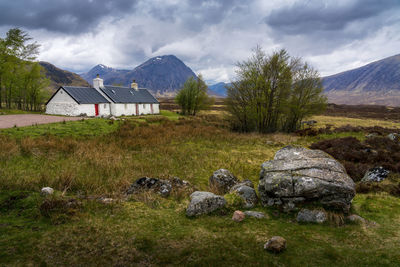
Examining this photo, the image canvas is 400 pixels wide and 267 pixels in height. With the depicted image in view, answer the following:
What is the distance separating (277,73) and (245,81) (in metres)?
4.24

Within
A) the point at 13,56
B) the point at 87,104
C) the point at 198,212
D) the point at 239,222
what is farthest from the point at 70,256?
the point at 13,56

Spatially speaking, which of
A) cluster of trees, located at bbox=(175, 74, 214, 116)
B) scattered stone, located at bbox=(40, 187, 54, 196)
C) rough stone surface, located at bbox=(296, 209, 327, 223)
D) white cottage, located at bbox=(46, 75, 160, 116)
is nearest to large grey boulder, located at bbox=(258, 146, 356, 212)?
rough stone surface, located at bbox=(296, 209, 327, 223)

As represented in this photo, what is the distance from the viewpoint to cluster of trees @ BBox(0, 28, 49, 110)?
Result: 1597 inches

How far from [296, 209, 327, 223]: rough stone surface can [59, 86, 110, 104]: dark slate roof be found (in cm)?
4304

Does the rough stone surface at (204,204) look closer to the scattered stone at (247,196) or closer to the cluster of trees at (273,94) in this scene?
the scattered stone at (247,196)

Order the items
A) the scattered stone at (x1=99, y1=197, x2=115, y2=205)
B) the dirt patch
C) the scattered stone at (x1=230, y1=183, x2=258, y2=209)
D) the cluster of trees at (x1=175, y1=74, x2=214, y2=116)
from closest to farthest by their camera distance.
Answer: the scattered stone at (x1=99, y1=197, x2=115, y2=205) < the scattered stone at (x1=230, y1=183, x2=258, y2=209) < the dirt patch < the cluster of trees at (x1=175, y1=74, x2=214, y2=116)

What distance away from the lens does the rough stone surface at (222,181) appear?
9.26 m

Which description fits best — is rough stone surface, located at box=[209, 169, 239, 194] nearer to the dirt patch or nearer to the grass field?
the grass field

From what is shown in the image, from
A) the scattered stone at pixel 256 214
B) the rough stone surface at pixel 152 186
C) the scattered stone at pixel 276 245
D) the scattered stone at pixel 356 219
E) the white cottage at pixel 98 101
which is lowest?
the scattered stone at pixel 356 219

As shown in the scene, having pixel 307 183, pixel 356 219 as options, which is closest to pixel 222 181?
pixel 307 183

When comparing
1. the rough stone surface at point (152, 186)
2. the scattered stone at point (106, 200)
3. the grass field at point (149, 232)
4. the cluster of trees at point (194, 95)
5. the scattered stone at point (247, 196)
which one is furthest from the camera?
the cluster of trees at point (194, 95)

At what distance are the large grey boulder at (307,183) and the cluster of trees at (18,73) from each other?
169ft

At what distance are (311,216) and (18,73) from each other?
56.4 m

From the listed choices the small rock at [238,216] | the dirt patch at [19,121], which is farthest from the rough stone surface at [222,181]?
the dirt patch at [19,121]
